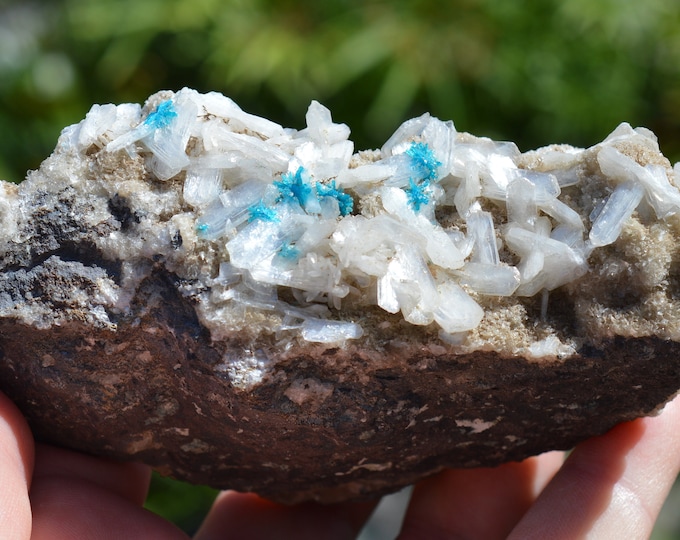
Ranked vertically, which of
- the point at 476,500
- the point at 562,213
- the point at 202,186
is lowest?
the point at 476,500

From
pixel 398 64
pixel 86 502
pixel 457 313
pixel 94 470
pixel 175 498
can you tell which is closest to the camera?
pixel 457 313

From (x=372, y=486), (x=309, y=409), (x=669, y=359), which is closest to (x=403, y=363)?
(x=309, y=409)

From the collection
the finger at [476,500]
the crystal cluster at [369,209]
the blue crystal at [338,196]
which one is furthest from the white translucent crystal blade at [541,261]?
the finger at [476,500]

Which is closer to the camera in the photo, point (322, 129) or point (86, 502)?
point (322, 129)

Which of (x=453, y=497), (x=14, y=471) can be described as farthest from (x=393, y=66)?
(x=14, y=471)

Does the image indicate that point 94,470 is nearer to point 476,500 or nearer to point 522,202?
point 476,500

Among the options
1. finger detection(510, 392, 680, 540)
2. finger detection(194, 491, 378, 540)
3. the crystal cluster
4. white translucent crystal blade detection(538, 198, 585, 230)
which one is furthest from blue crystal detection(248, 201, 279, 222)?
finger detection(194, 491, 378, 540)

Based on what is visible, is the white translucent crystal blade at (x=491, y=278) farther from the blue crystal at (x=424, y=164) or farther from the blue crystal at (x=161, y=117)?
the blue crystal at (x=161, y=117)
